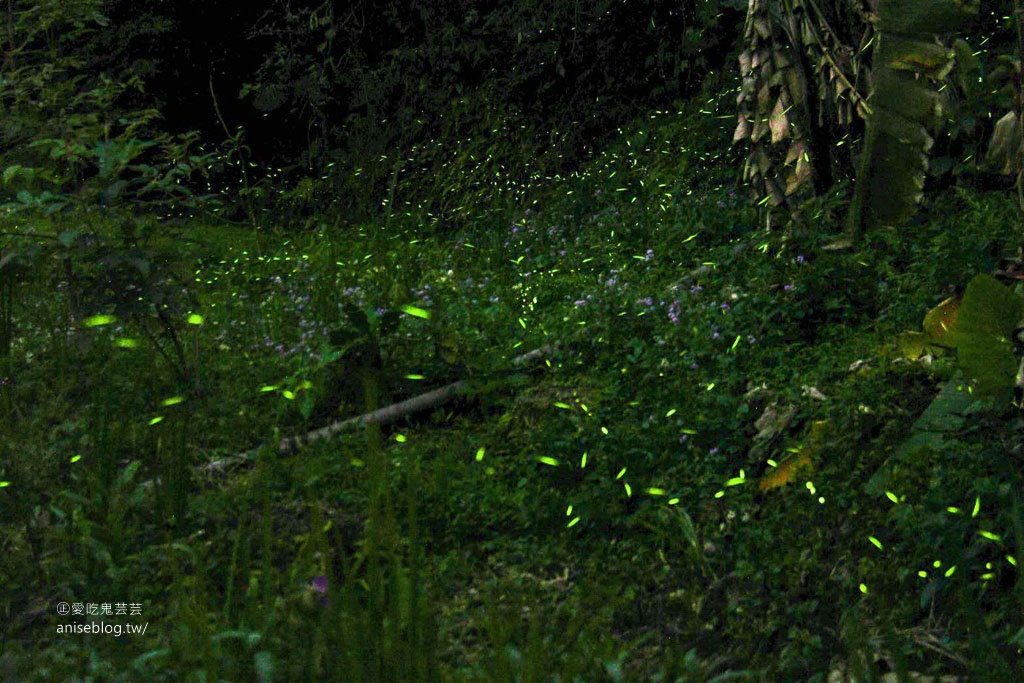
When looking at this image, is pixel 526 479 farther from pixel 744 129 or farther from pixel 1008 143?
pixel 744 129

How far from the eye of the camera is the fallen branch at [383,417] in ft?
12.9

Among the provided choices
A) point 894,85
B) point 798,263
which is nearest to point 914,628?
point 798,263

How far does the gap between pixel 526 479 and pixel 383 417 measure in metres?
0.75

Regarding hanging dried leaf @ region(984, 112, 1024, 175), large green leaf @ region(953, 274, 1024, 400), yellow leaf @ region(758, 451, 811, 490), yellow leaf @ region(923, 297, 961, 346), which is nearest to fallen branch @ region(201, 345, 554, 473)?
yellow leaf @ region(758, 451, 811, 490)

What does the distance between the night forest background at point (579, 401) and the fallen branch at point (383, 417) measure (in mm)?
18

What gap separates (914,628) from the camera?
9.44ft

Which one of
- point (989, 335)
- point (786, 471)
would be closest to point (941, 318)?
point (989, 335)

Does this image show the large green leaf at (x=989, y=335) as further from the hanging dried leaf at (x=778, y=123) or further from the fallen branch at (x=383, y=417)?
the hanging dried leaf at (x=778, y=123)

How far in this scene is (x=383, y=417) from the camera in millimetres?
4266

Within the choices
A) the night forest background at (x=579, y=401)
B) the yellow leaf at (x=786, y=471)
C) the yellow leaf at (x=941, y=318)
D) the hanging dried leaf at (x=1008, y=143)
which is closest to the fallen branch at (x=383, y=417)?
the night forest background at (x=579, y=401)

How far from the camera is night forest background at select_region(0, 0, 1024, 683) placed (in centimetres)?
277

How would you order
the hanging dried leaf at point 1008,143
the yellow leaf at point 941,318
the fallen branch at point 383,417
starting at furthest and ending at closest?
1. the hanging dried leaf at point 1008,143
2. the fallen branch at point 383,417
3. the yellow leaf at point 941,318

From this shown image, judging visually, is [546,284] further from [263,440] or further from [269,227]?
[269,227]

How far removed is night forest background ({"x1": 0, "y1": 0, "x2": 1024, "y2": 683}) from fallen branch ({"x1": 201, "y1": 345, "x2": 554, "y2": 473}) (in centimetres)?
2
